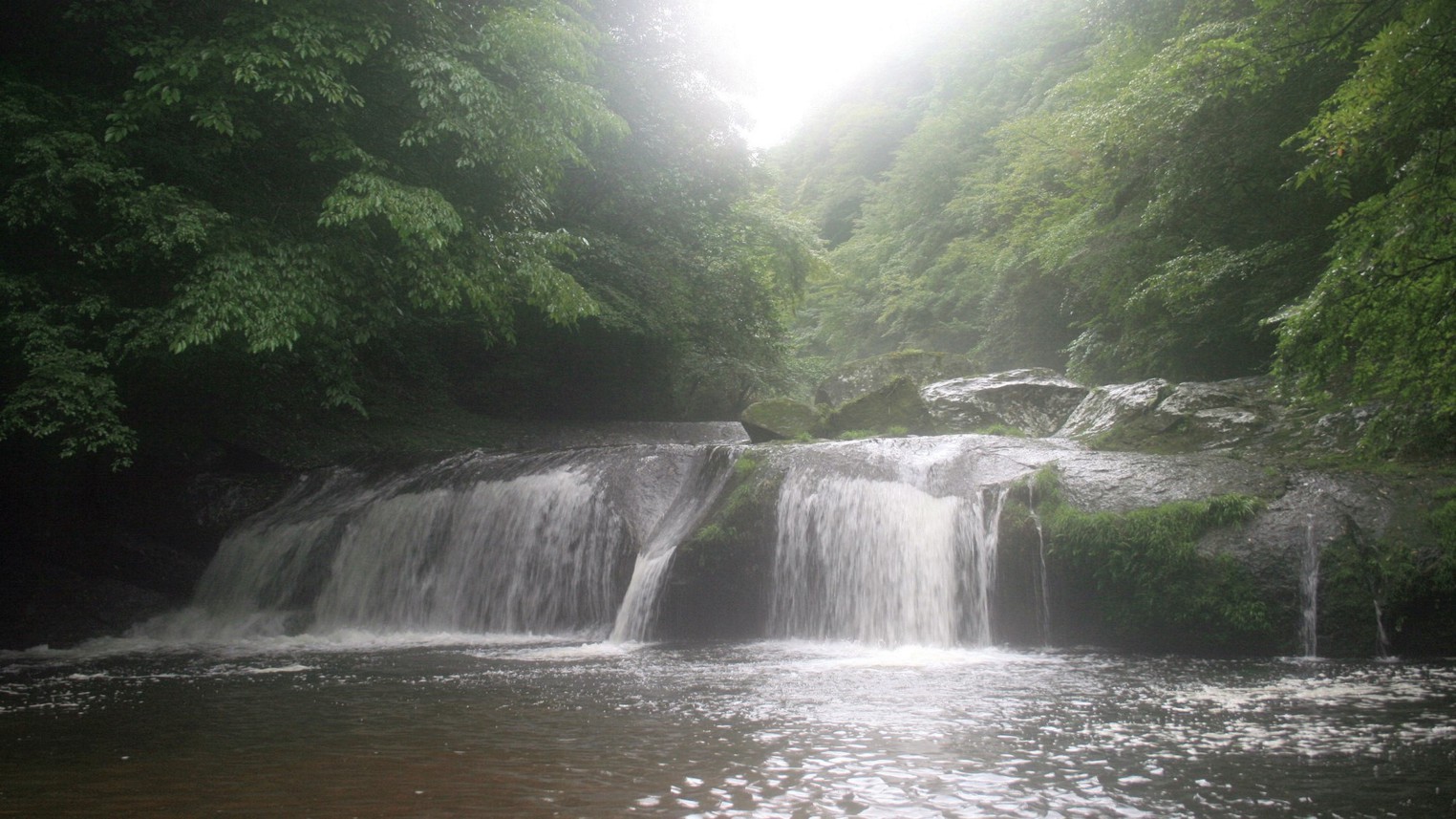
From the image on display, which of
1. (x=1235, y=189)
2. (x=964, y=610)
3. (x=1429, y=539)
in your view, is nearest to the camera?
(x=1429, y=539)

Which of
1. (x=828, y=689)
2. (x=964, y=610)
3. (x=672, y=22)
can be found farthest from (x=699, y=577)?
(x=672, y=22)

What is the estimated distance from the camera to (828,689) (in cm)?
572

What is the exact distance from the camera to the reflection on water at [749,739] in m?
3.38

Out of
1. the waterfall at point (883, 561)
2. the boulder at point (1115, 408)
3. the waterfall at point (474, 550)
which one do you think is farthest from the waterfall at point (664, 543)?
the boulder at point (1115, 408)

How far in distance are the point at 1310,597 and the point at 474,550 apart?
27.6 ft

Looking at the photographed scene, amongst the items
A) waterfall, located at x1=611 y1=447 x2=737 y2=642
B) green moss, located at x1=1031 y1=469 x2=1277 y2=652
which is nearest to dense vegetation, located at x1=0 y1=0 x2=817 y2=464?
waterfall, located at x1=611 y1=447 x2=737 y2=642

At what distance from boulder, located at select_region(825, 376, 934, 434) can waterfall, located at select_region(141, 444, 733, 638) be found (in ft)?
11.2

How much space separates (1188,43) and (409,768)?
10.5 meters

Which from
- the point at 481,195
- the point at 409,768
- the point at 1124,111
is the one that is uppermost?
the point at 1124,111

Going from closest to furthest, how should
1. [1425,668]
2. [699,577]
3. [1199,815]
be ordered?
[1199,815] → [1425,668] → [699,577]

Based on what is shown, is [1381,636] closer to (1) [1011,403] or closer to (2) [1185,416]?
(2) [1185,416]

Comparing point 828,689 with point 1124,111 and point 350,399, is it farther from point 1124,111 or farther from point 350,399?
point 1124,111

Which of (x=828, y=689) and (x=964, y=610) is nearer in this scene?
(x=828, y=689)

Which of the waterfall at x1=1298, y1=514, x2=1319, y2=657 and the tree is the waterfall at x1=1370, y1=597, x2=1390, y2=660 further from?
the tree
